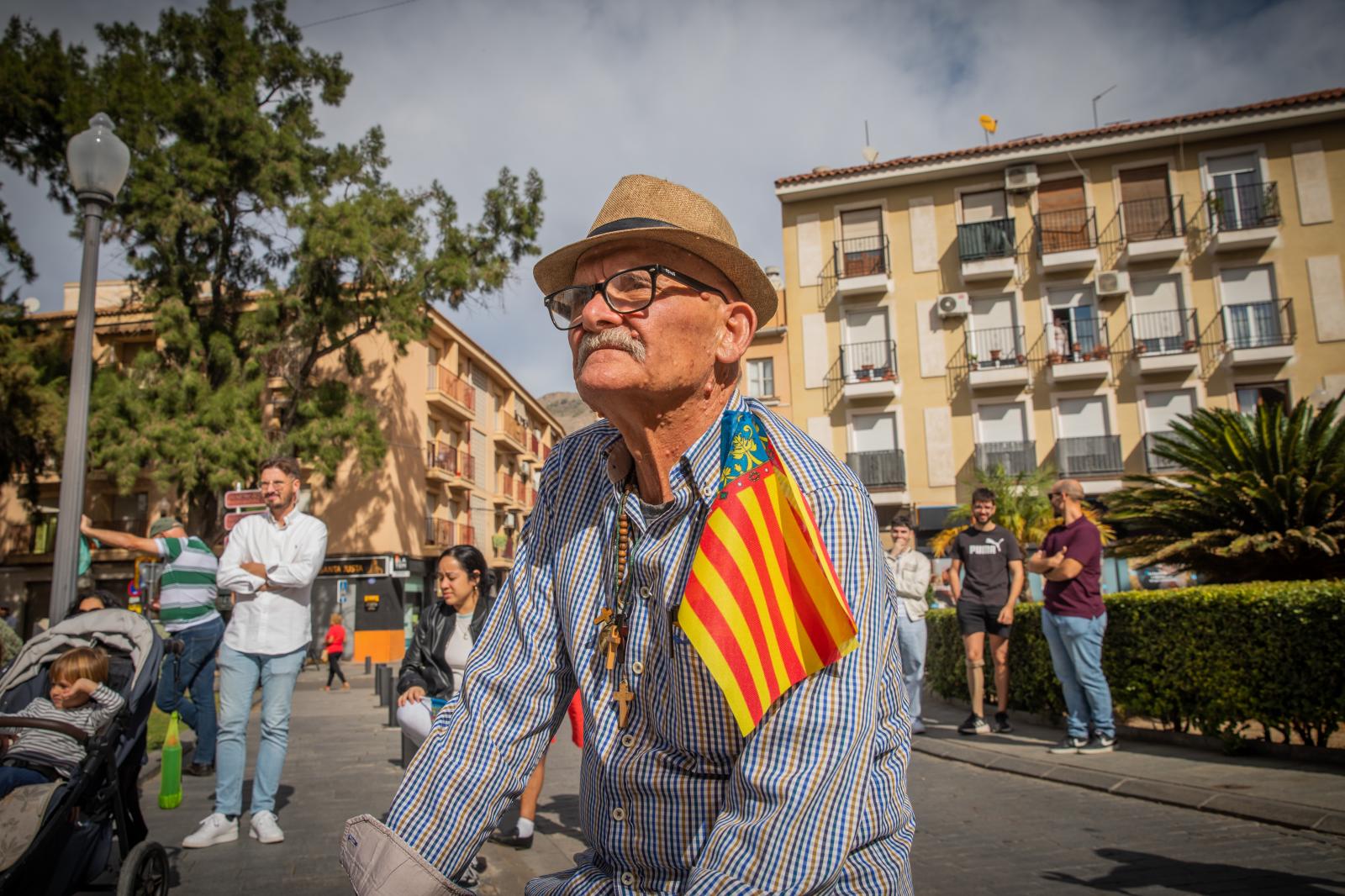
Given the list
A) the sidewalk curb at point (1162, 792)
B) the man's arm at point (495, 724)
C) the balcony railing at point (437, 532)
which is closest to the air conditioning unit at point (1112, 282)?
the sidewalk curb at point (1162, 792)

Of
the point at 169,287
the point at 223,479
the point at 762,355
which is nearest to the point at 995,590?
the point at 223,479

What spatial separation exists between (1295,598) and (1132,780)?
160cm

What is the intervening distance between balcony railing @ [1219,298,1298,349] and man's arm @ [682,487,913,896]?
3443cm

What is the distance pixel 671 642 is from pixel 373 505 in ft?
126

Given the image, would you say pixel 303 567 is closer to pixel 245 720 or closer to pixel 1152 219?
pixel 245 720

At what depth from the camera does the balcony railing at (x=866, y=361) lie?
3284 centimetres

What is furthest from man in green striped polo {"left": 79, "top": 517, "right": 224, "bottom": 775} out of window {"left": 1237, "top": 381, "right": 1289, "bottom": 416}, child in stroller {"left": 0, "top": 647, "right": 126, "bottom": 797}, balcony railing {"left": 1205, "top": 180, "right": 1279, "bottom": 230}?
balcony railing {"left": 1205, "top": 180, "right": 1279, "bottom": 230}

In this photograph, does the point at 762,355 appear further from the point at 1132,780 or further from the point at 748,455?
the point at 748,455

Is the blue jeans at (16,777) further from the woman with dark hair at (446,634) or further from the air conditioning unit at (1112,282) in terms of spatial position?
the air conditioning unit at (1112,282)

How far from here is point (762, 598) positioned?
1390 millimetres

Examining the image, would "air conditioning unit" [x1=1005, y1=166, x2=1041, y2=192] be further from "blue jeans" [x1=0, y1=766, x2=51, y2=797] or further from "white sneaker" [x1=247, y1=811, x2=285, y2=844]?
"blue jeans" [x1=0, y1=766, x2=51, y2=797]

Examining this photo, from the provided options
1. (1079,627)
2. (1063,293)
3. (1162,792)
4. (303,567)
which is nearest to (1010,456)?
(1063,293)

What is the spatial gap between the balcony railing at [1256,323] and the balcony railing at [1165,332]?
98 cm

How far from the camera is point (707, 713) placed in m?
1.42
